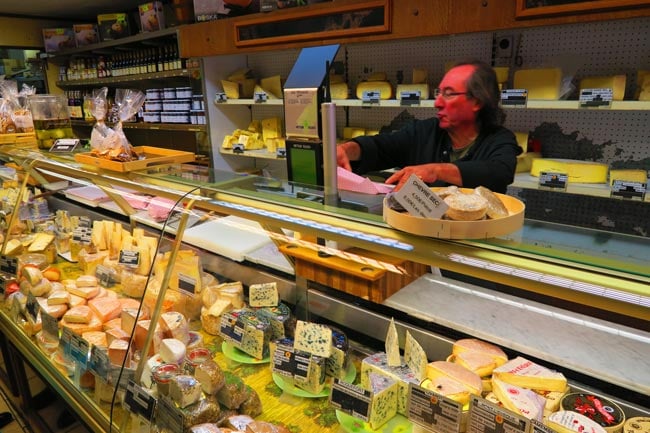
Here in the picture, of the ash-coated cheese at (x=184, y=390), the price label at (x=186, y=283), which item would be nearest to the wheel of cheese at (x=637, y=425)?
the ash-coated cheese at (x=184, y=390)

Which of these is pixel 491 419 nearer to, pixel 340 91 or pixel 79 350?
pixel 79 350

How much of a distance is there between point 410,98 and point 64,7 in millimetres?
5082

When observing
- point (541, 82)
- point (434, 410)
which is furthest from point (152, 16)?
point (434, 410)

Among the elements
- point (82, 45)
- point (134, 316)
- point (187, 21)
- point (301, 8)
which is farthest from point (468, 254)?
point (82, 45)

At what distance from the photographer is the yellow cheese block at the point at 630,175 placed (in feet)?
8.70

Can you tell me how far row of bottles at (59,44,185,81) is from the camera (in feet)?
17.1

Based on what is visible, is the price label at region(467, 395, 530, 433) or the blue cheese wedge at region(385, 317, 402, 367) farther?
the blue cheese wedge at region(385, 317, 402, 367)

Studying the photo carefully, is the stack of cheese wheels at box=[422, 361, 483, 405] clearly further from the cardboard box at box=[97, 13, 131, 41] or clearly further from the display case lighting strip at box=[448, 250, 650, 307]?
the cardboard box at box=[97, 13, 131, 41]

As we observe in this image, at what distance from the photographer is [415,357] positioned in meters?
1.30

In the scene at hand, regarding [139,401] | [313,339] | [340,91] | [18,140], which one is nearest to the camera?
[139,401]

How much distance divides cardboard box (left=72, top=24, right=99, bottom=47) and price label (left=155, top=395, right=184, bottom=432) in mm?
6286

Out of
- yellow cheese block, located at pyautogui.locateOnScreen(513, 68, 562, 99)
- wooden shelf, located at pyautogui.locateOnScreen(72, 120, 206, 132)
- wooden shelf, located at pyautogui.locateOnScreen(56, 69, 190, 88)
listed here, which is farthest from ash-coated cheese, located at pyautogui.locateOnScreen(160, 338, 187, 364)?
wooden shelf, located at pyautogui.locateOnScreen(56, 69, 190, 88)

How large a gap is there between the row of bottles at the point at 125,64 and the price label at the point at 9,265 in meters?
3.29

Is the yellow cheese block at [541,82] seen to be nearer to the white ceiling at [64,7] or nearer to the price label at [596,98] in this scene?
the price label at [596,98]
